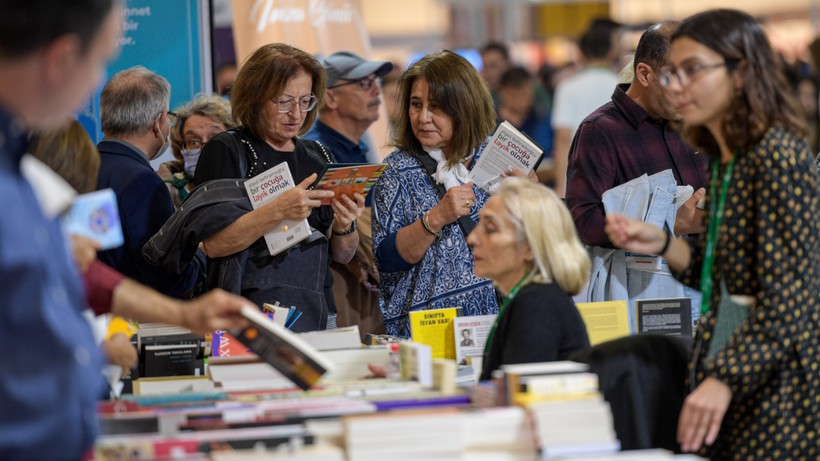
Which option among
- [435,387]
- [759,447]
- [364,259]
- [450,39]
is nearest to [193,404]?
[435,387]

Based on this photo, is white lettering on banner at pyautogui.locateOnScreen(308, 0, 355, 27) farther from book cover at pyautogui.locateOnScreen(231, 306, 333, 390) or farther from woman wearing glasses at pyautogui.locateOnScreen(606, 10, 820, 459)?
book cover at pyautogui.locateOnScreen(231, 306, 333, 390)

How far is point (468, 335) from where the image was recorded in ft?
11.7

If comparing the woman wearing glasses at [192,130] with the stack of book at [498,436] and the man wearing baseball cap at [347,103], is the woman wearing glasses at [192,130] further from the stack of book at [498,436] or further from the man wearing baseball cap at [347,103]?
the stack of book at [498,436]

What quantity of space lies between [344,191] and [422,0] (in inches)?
600

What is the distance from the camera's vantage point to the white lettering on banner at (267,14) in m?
5.78

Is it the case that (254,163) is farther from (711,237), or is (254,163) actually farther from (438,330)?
(711,237)

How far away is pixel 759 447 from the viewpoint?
8.77 feet

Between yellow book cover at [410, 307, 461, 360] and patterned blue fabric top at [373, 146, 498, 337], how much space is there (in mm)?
502

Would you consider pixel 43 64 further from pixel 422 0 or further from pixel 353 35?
pixel 422 0

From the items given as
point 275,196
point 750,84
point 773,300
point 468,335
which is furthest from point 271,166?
point 773,300

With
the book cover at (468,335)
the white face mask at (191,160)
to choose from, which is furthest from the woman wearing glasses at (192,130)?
the book cover at (468,335)

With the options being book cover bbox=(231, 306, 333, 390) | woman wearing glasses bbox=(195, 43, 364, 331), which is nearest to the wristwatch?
woman wearing glasses bbox=(195, 43, 364, 331)

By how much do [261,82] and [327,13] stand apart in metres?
2.08

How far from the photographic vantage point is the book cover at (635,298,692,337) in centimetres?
381
